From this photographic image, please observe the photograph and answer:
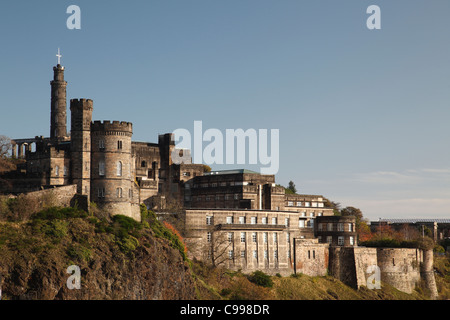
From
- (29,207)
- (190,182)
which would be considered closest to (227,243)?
(190,182)

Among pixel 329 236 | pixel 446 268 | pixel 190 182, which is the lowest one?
A: pixel 446 268

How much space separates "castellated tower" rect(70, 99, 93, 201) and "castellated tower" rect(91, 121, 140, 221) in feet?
2.08

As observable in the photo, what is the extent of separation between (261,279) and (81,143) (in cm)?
2897

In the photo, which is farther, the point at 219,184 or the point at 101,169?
the point at 219,184

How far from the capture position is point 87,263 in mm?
60312

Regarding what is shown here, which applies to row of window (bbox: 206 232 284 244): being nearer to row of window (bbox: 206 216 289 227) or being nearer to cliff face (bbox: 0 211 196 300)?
row of window (bbox: 206 216 289 227)

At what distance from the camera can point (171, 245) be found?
72.2 metres

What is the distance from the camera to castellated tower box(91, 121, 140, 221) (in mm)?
71312

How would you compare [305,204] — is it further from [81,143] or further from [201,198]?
[81,143]

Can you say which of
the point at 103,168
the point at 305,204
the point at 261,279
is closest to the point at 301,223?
the point at 305,204

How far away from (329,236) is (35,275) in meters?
55.3

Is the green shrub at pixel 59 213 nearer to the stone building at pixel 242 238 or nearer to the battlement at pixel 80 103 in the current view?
the battlement at pixel 80 103

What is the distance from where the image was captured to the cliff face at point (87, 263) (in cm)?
5519
